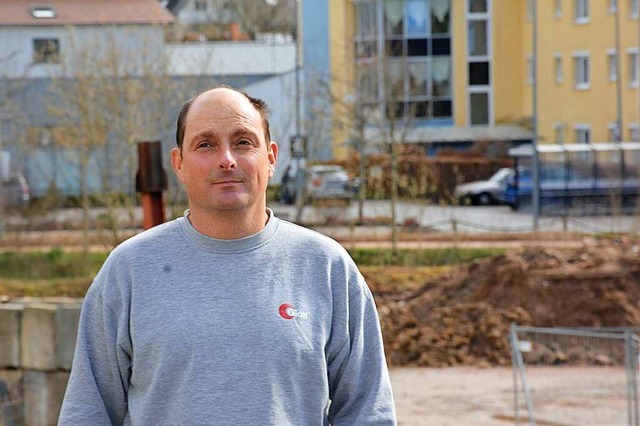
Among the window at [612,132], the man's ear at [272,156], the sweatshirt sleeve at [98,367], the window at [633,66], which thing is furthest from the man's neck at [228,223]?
the window at [633,66]

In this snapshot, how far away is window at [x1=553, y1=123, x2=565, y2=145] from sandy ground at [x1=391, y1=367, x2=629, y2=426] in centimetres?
3548

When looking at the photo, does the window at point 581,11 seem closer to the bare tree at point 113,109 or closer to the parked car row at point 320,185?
the parked car row at point 320,185

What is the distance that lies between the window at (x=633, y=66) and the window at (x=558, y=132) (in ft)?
14.0

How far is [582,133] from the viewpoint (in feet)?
169

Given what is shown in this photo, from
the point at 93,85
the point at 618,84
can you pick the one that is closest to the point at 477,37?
the point at 618,84

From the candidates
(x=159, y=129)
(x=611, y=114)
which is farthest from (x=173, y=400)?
(x=611, y=114)

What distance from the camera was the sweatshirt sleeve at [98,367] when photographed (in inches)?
121

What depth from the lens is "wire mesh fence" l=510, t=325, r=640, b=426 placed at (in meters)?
13.5

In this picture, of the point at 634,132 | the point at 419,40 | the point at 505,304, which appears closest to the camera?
the point at 505,304

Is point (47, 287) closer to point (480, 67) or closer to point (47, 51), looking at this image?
point (47, 51)

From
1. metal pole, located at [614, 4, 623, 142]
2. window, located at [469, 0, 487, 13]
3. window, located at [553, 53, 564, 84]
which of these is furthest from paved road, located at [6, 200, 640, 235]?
window, located at [469, 0, 487, 13]

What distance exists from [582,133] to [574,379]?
3721 centimetres

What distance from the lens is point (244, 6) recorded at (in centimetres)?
6625

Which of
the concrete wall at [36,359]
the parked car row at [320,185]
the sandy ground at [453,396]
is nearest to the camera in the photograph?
the concrete wall at [36,359]
